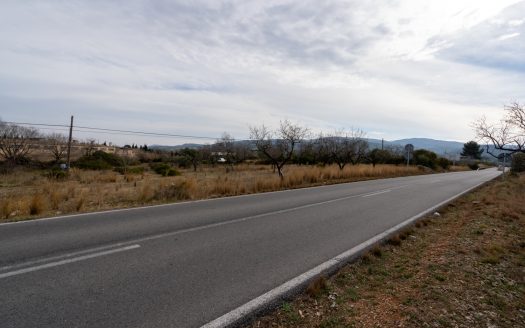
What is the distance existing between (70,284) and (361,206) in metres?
8.94

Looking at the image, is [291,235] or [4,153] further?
[4,153]

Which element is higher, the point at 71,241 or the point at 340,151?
the point at 340,151

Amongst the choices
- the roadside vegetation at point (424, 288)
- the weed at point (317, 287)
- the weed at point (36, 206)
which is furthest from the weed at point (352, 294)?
the weed at point (36, 206)

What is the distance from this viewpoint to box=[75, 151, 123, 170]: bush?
3753cm

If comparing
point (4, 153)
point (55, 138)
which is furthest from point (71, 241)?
point (55, 138)

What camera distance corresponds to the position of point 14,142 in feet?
128

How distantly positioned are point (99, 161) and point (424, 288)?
42.4 m

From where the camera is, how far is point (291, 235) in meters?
6.65

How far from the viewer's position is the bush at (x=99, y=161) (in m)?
37.5

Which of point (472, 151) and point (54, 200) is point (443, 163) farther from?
point (54, 200)

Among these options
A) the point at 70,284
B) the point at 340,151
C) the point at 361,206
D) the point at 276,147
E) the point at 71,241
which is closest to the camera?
the point at 70,284

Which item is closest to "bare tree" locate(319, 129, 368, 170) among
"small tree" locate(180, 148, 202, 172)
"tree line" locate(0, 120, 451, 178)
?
"tree line" locate(0, 120, 451, 178)

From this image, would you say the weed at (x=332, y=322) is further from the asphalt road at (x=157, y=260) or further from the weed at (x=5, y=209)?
the weed at (x=5, y=209)

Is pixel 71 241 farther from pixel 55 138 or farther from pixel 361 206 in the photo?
pixel 55 138
